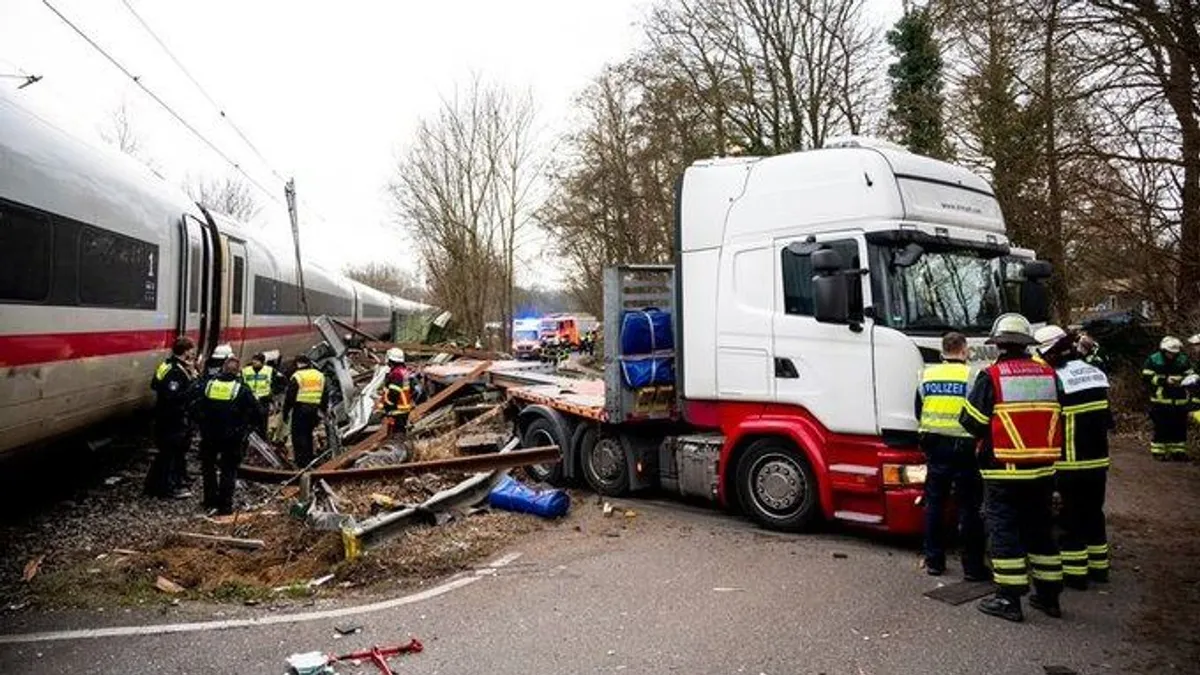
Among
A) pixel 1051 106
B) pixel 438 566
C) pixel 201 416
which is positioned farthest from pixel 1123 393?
pixel 201 416

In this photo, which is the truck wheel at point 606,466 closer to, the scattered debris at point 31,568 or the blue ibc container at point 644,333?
the blue ibc container at point 644,333

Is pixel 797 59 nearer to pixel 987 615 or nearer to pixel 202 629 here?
pixel 987 615

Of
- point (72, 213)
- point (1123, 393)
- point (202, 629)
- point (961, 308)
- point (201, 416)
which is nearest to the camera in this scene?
point (202, 629)

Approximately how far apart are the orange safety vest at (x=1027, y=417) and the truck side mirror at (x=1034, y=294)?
1984mm

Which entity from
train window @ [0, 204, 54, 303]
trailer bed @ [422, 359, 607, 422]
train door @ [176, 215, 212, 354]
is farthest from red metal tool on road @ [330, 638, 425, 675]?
train door @ [176, 215, 212, 354]

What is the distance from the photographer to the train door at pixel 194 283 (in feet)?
31.8

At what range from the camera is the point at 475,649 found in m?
4.32

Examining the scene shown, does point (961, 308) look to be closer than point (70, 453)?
Yes

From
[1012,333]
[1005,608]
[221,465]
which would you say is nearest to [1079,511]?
[1005,608]

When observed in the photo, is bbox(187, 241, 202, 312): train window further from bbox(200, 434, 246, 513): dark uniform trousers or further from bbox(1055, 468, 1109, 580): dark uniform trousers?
bbox(1055, 468, 1109, 580): dark uniform trousers

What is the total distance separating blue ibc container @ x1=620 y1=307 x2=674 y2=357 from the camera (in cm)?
765

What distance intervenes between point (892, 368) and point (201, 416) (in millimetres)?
6542

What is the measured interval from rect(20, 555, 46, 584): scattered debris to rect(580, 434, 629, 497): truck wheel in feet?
15.7

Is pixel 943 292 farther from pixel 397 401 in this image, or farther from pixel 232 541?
pixel 397 401
